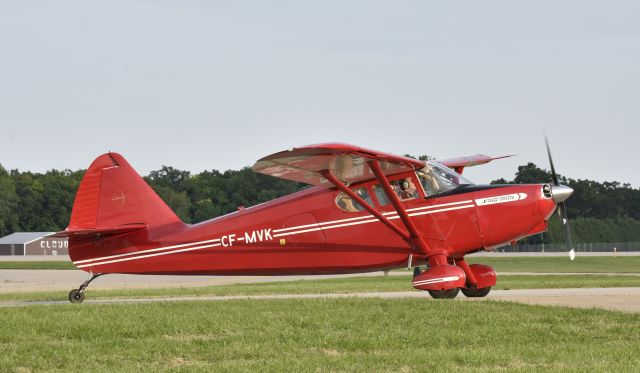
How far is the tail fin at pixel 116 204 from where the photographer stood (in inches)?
821

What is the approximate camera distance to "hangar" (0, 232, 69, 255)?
11812cm

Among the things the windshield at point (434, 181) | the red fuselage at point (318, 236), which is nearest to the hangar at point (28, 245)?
the red fuselage at point (318, 236)

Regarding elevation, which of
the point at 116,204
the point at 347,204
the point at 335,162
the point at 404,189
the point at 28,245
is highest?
the point at 28,245

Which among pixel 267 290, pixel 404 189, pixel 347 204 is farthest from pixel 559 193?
pixel 267 290

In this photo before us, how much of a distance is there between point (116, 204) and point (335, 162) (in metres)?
5.59

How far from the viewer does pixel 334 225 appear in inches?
755

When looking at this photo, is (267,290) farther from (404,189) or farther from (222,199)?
(222,199)

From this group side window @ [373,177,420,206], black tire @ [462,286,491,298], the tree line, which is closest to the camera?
side window @ [373,177,420,206]

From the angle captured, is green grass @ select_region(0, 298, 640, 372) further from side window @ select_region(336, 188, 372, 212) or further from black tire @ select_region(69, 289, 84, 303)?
black tire @ select_region(69, 289, 84, 303)

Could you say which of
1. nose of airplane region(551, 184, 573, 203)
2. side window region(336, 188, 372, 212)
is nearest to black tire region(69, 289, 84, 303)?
side window region(336, 188, 372, 212)

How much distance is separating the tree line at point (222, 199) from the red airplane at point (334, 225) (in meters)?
88.8

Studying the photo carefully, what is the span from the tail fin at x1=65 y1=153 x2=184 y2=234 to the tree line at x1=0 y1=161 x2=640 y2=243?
8853 centimetres

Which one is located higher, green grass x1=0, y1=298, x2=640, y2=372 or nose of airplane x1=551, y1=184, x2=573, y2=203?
nose of airplane x1=551, y1=184, x2=573, y2=203

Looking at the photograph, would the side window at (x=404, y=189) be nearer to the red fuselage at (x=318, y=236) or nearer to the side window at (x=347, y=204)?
the red fuselage at (x=318, y=236)
